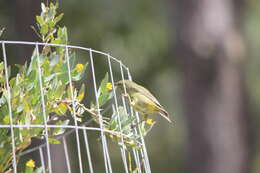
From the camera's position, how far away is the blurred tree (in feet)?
22.0

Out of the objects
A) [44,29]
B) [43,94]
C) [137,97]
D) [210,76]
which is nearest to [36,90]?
[43,94]

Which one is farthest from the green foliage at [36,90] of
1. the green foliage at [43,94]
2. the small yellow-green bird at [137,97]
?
the small yellow-green bird at [137,97]

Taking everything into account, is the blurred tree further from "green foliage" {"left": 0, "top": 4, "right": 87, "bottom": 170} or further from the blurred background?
"green foliage" {"left": 0, "top": 4, "right": 87, "bottom": 170}

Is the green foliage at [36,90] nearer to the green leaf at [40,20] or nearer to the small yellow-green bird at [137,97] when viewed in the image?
the green leaf at [40,20]

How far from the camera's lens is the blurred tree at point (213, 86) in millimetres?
6707

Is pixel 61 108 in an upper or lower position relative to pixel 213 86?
lower

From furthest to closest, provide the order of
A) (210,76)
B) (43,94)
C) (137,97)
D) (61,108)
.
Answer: (210,76), (137,97), (61,108), (43,94)

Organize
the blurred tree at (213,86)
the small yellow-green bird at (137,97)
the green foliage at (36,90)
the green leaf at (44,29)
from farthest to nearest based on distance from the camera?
the blurred tree at (213,86) → the small yellow-green bird at (137,97) → the green leaf at (44,29) → the green foliage at (36,90)

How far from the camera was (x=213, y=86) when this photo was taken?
269 inches

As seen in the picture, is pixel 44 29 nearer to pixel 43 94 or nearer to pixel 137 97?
pixel 43 94

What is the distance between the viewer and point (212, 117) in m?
6.97

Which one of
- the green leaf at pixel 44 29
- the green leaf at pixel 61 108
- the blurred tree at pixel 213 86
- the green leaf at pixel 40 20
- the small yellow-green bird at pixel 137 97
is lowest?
the green leaf at pixel 61 108

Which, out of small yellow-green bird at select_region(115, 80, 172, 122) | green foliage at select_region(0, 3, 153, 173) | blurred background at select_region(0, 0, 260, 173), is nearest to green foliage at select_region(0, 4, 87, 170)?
green foliage at select_region(0, 3, 153, 173)

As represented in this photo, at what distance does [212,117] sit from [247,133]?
0.49 meters
